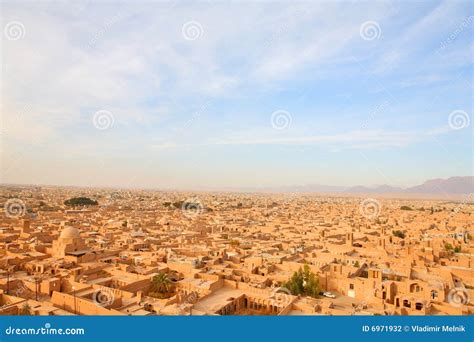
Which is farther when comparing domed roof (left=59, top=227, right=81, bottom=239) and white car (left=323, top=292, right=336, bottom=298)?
domed roof (left=59, top=227, right=81, bottom=239)

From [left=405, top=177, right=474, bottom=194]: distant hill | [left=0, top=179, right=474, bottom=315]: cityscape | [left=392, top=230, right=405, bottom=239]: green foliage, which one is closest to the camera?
[left=0, top=179, right=474, bottom=315]: cityscape

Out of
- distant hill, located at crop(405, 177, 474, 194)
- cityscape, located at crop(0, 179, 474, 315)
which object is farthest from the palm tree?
distant hill, located at crop(405, 177, 474, 194)

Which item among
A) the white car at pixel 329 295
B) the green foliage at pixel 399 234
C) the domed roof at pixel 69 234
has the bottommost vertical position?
the white car at pixel 329 295

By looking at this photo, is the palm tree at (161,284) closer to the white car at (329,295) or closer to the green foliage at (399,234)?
the white car at (329,295)

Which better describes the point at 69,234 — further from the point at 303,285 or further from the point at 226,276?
the point at 303,285

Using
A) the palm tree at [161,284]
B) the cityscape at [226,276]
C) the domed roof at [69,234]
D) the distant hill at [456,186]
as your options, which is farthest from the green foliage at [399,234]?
the distant hill at [456,186]

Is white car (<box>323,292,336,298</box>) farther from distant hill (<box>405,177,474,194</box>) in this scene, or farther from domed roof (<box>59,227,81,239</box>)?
distant hill (<box>405,177,474,194</box>)
